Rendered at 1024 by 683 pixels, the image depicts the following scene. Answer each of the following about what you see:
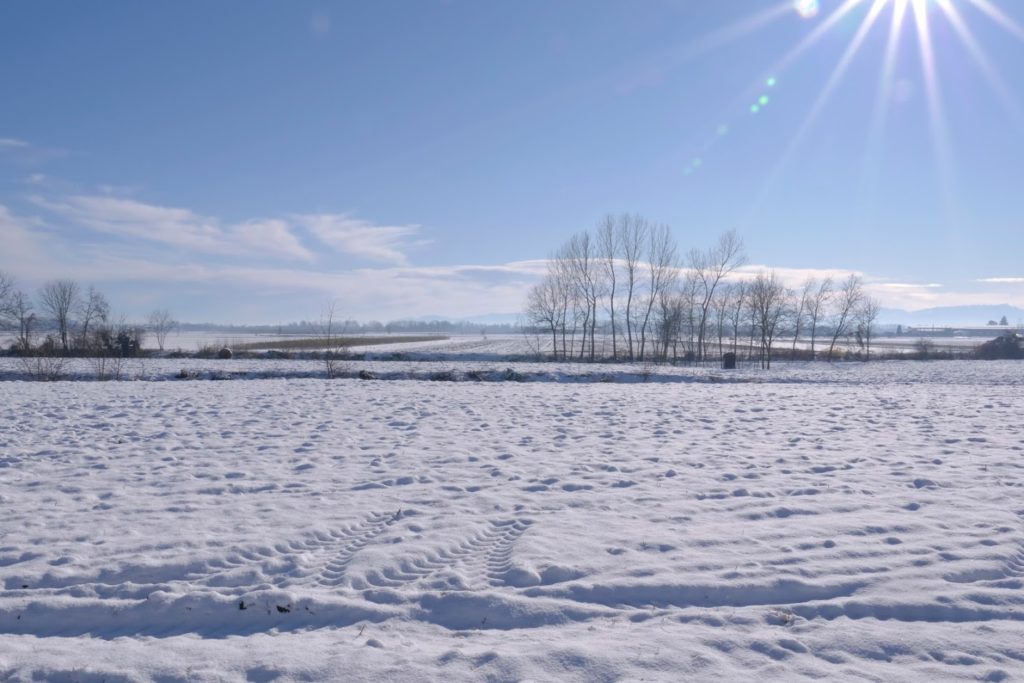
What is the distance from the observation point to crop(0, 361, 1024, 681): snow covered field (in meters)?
3.96

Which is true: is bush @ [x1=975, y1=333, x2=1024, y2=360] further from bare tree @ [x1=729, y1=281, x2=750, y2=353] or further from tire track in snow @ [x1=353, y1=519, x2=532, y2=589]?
tire track in snow @ [x1=353, y1=519, x2=532, y2=589]

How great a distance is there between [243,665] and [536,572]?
2.31 metres

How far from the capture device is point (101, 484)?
791cm

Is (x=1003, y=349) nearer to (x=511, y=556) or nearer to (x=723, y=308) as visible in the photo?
(x=723, y=308)

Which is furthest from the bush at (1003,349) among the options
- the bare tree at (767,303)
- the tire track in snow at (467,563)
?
the tire track in snow at (467,563)

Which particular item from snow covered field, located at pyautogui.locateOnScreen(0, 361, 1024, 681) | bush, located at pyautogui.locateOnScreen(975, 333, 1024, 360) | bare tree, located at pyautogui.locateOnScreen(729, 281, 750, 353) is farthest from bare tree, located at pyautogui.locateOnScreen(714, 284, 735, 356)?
snow covered field, located at pyautogui.locateOnScreen(0, 361, 1024, 681)

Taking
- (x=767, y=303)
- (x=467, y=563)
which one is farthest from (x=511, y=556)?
(x=767, y=303)

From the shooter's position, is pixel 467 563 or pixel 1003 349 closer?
pixel 467 563

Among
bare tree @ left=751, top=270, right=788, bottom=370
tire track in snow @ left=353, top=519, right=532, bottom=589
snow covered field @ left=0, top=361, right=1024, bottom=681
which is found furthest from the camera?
bare tree @ left=751, top=270, right=788, bottom=370

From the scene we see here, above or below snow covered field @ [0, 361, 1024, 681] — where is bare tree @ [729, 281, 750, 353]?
above

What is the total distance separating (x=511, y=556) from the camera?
18.3 feet

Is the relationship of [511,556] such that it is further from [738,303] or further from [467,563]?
[738,303]

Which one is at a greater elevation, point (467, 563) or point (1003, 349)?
point (1003, 349)

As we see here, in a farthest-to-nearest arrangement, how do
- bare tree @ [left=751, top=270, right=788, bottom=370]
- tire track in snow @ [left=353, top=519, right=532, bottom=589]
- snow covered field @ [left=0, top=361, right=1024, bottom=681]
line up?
bare tree @ [left=751, top=270, right=788, bottom=370] < tire track in snow @ [left=353, top=519, right=532, bottom=589] < snow covered field @ [left=0, top=361, right=1024, bottom=681]
